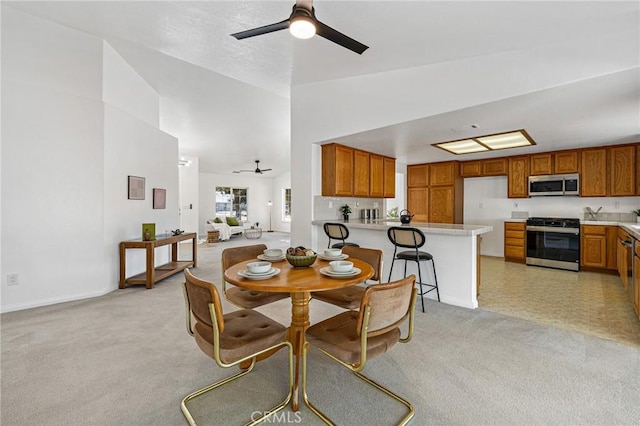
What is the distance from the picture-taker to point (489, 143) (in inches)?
185

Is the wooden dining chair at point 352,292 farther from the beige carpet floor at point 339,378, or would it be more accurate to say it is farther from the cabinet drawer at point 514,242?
the cabinet drawer at point 514,242

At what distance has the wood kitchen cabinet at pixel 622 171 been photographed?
182 inches

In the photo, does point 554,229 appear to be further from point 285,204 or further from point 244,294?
point 285,204

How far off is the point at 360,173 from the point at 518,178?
3.28 m

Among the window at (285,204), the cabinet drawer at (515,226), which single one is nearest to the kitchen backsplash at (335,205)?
the cabinet drawer at (515,226)

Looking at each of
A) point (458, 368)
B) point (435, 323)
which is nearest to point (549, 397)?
point (458, 368)

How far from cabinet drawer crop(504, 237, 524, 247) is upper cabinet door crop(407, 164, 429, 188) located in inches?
76.5

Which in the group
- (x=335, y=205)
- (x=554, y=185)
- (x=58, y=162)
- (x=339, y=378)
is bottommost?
(x=339, y=378)

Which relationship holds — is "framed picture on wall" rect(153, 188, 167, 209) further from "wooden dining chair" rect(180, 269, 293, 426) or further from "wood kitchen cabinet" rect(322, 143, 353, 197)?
"wooden dining chair" rect(180, 269, 293, 426)

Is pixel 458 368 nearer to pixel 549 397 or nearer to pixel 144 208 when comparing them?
pixel 549 397

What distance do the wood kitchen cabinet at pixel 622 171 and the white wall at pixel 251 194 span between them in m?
9.75

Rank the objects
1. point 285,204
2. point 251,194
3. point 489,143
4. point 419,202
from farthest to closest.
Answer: point 285,204 < point 251,194 < point 419,202 < point 489,143

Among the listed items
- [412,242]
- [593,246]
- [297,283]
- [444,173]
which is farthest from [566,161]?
[297,283]

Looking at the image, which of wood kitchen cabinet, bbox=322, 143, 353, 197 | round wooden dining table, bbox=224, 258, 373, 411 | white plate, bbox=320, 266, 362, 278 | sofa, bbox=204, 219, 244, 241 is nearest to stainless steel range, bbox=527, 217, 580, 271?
wood kitchen cabinet, bbox=322, 143, 353, 197
